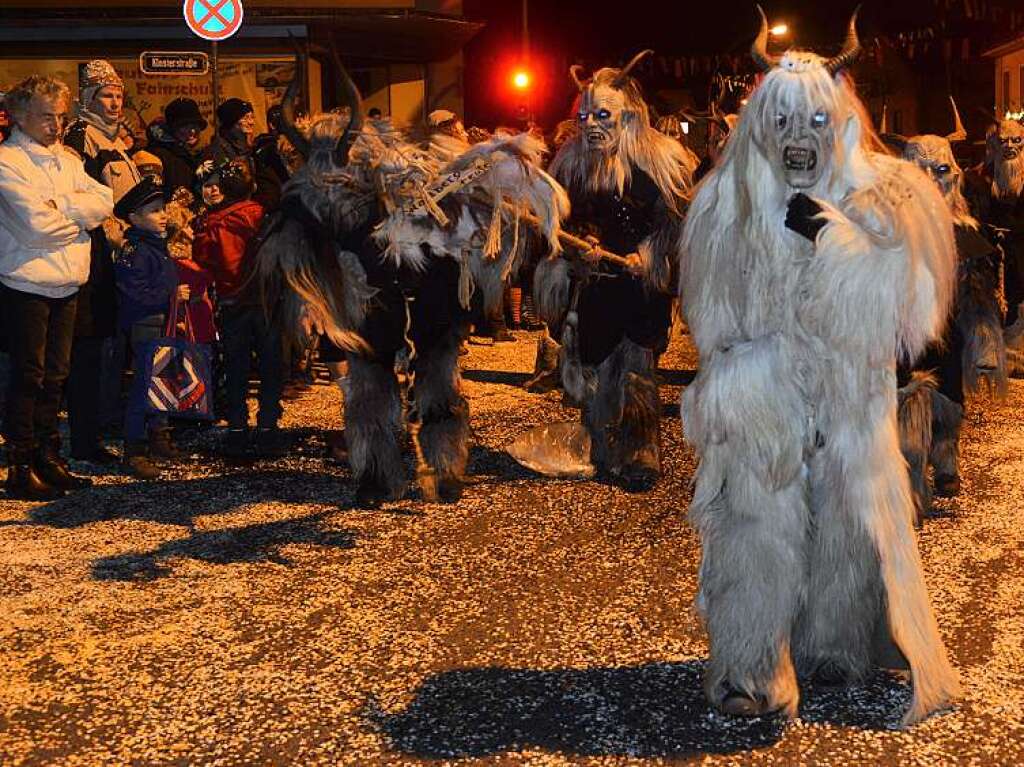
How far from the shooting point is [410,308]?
650 centimetres

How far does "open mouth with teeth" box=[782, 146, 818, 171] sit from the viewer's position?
3680mm

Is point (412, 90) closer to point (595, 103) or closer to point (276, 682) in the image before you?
point (595, 103)

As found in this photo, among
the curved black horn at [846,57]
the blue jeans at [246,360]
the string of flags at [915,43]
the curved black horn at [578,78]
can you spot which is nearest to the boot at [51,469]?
the blue jeans at [246,360]

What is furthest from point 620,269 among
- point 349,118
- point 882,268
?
point 882,268

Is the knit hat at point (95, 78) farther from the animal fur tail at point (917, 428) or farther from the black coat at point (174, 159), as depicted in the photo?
the animal fur tail at point (917, 428)

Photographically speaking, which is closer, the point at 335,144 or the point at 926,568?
the point at 926,568

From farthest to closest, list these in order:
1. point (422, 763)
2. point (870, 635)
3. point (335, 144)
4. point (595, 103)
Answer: point (595, 103)
point (335, 144)
point (870, 635)
point (422, 763)

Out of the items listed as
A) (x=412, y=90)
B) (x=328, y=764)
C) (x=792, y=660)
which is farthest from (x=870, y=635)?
(x=412, y=90)

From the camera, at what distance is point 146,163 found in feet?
25.8

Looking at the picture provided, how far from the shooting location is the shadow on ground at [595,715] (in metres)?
3.74

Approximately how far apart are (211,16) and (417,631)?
7223 millimetres

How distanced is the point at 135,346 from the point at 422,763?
14.9ft

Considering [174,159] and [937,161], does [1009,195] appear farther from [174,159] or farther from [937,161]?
[174,159]

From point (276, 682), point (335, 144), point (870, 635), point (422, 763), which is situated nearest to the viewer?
point (422, 763)
